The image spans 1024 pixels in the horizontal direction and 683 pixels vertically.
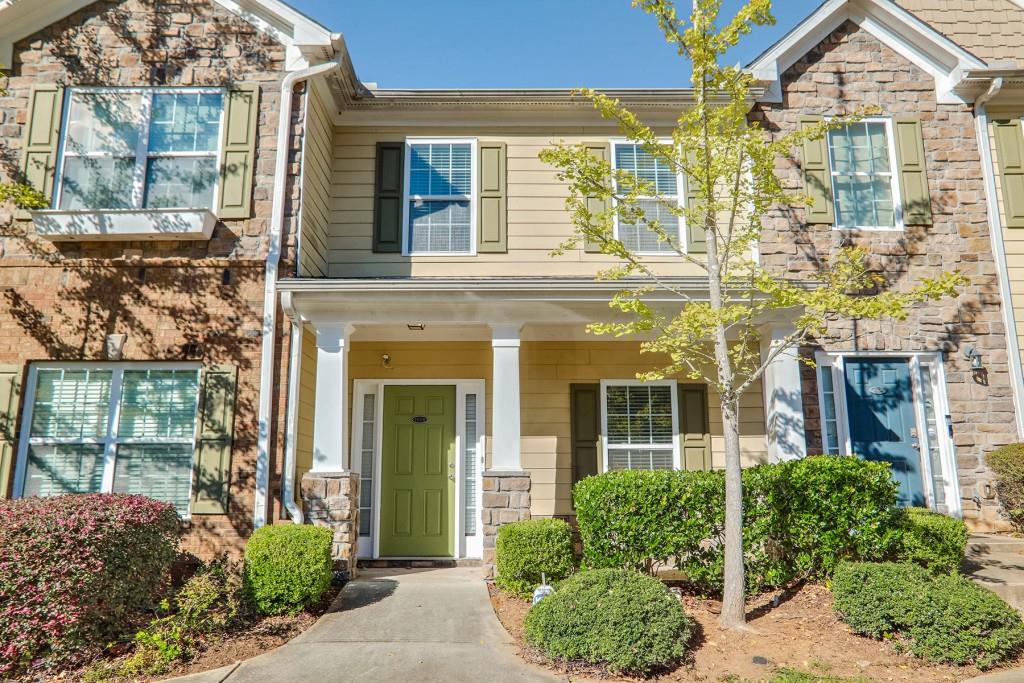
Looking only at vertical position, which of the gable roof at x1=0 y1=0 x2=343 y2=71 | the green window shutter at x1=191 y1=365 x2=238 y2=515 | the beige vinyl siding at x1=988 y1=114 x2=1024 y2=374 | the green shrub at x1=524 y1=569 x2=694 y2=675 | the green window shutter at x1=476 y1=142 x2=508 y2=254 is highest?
the gable roof at x1=0 y1=0 x2=343 y2=71

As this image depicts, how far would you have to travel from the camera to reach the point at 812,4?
8.89 meters

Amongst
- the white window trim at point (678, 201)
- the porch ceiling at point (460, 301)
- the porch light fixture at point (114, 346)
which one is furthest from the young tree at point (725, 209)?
the porch light fixture at point (114, 346)

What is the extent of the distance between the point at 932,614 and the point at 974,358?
4.13 m

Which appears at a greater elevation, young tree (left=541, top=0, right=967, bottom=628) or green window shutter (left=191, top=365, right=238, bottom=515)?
young tree (left=541, top=0, right=967, bottom=628)

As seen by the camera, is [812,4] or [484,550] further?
[812,4]

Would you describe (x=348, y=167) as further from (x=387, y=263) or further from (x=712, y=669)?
(x=712, y=669)

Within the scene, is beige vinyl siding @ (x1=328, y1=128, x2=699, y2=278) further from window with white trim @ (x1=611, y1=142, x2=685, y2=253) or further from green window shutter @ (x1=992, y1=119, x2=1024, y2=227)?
green window shutter @ (x1=992, y1=119, x2=1024, y2=227)

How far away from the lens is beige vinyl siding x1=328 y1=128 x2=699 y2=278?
8.51m

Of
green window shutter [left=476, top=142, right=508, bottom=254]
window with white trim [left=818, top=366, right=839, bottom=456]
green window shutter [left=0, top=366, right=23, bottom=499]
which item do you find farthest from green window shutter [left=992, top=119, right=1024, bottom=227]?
green window shutter [left=0, top=366, right=23, bottom=499]

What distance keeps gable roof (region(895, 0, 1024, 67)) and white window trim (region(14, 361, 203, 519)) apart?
33.8 ft

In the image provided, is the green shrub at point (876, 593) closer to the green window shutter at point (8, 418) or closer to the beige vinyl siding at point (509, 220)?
the beige vinyl siding at point (509, 220)

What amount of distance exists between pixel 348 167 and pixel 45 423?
4.34 metres

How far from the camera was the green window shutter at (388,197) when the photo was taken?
337 inches

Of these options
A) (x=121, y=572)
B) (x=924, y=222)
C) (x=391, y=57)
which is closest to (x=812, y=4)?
(x=924, y=222)
